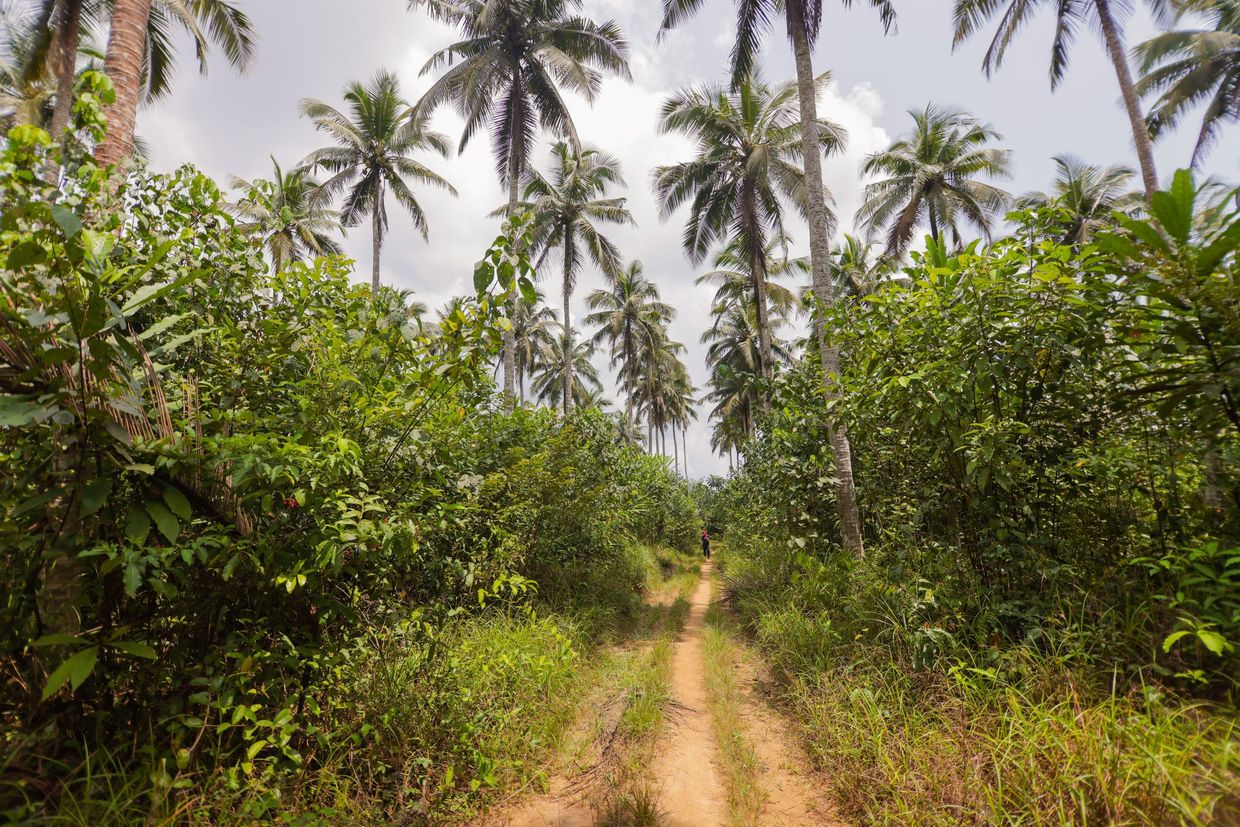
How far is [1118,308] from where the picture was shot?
2.91m

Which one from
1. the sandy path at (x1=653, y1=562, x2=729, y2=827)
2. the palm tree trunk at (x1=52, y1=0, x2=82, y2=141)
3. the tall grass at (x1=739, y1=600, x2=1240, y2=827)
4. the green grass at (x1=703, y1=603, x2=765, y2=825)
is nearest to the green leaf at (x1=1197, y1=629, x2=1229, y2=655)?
the tall grass at (x1=739, y1=600, x2=1240, y2=827)


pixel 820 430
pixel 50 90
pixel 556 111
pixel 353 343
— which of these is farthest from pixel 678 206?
pixel 50 90

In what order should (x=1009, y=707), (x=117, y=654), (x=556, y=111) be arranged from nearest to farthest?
(x=117, y=654), (x=1009, y=707), (x=556, y=111)

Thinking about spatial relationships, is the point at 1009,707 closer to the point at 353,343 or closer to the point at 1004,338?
the point at 1004,338

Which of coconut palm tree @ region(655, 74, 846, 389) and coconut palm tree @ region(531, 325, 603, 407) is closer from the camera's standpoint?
coconut palm tree @ region(655, 74, 846, 389)

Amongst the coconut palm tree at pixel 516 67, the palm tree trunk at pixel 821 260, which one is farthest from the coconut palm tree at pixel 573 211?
the palm tree trunk at pixel 821 260

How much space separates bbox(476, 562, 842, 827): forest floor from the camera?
9.84ft

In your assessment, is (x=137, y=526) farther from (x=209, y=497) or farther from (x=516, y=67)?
(x=516, y=67)

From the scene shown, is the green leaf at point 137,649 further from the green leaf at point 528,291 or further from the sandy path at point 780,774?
the sandy path at point 780,774

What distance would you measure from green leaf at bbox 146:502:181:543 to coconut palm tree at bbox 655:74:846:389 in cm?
1204

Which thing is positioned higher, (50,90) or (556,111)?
(50,90)

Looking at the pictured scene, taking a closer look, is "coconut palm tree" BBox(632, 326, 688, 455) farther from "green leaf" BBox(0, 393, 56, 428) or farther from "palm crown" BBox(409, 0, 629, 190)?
"green leaf" BBox(0, 393, 56, 428)

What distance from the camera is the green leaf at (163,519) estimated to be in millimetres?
1638

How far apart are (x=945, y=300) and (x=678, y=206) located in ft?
40.5
